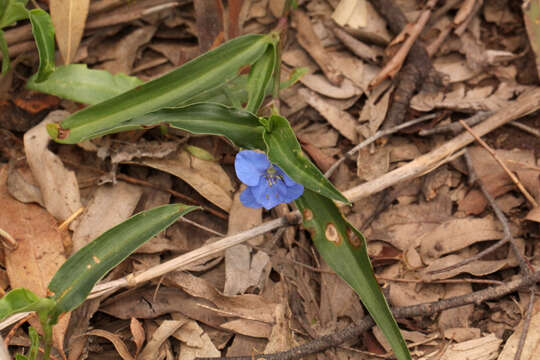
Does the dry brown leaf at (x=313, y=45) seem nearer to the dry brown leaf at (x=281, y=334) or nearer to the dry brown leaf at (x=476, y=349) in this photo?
the dry brown leaf at (x=281, y=334)

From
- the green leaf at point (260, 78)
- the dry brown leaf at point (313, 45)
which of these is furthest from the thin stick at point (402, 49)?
the green leaf at point (260, 78)

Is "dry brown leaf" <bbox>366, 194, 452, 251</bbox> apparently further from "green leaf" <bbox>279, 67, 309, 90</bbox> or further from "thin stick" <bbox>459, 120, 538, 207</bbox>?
"green leaf" <bbox>279, 67, 309, 90</bbox>

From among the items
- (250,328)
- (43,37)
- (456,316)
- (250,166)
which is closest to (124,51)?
(43,37)

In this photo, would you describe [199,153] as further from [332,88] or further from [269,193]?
[332,88]

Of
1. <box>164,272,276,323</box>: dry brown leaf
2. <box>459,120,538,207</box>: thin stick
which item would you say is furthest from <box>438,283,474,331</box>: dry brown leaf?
<box>164,272,276,323</box>: dry brown leaf

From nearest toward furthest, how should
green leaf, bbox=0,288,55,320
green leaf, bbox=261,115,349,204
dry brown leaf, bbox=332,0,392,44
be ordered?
green leaf, bbox=0,288,55,320 < green leaf, bbox=261,115,349,204 < dry brown leaf, bbox=332,0,392,44
